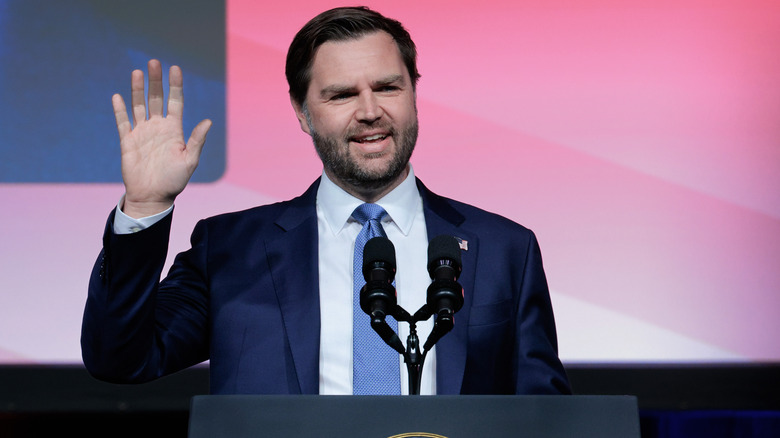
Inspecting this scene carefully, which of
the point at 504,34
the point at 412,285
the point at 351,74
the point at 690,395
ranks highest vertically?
the point at 504,34

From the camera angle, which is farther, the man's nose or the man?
the man's nose

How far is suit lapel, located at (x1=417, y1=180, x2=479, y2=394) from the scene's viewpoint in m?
2.00

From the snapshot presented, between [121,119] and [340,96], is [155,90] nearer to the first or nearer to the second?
[121,119]

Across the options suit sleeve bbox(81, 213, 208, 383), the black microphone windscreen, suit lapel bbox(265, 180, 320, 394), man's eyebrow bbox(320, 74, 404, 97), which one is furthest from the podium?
man's eyebrow bbox(320, 74, 404, 97)

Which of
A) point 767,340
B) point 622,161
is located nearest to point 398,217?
point 622,161

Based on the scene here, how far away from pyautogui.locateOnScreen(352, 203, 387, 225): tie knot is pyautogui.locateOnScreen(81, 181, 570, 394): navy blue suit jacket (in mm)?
107

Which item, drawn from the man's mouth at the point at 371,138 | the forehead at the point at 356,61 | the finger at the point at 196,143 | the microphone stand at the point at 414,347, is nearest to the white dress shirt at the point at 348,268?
the man's mouth at the point at 371,138

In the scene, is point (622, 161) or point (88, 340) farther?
point (622, 161)

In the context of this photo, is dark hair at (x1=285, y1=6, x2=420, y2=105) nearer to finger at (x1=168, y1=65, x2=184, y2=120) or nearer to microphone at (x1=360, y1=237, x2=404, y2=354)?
finger at (x1=168, y1=65, x2=184, y2=120)

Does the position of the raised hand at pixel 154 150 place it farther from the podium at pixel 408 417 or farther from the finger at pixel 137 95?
the podium at pixel 408 417

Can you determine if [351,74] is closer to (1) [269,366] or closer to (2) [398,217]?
(2) [398,217]

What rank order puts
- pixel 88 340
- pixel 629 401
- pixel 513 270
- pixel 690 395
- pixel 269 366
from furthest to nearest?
pixel 690 395 → pixel 513 270 → pixel 269 366 → pixel 88 340 → pixel 629 401

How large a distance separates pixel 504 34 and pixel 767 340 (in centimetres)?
128

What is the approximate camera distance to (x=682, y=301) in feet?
10.2
